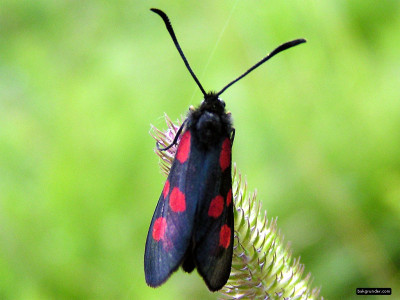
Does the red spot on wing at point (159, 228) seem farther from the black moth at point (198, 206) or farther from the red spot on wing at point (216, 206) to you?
the red spot on wing at point (216, 206)

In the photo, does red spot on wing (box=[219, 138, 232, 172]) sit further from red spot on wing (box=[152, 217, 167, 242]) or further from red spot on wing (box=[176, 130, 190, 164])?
red spot on wing (box=[152, 217, 167, 242])

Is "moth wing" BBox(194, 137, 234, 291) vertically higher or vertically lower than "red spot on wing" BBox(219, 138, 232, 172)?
lower

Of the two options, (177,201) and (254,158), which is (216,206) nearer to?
(177,201)

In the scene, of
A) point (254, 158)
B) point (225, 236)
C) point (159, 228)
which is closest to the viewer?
point (225, 236)

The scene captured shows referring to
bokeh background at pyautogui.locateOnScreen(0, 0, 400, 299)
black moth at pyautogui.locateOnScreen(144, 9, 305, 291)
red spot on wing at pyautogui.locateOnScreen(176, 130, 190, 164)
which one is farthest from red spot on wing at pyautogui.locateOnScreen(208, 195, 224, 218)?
bokeh background at pyautogui.locateOnScreen(0, 0, 400, 299)

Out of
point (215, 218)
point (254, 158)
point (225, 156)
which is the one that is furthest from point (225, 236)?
point (254, 158)

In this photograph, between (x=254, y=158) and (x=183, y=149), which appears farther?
(x=254, y=158)

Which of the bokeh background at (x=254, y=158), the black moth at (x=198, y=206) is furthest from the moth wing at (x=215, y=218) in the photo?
the bokeh background at (x=254, y=158)

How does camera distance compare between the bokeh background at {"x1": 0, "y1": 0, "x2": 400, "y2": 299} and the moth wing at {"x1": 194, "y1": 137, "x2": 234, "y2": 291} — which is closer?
the moth wing at {"x1": 194, "y1": 137, "x2": 234, "y2": 291}
